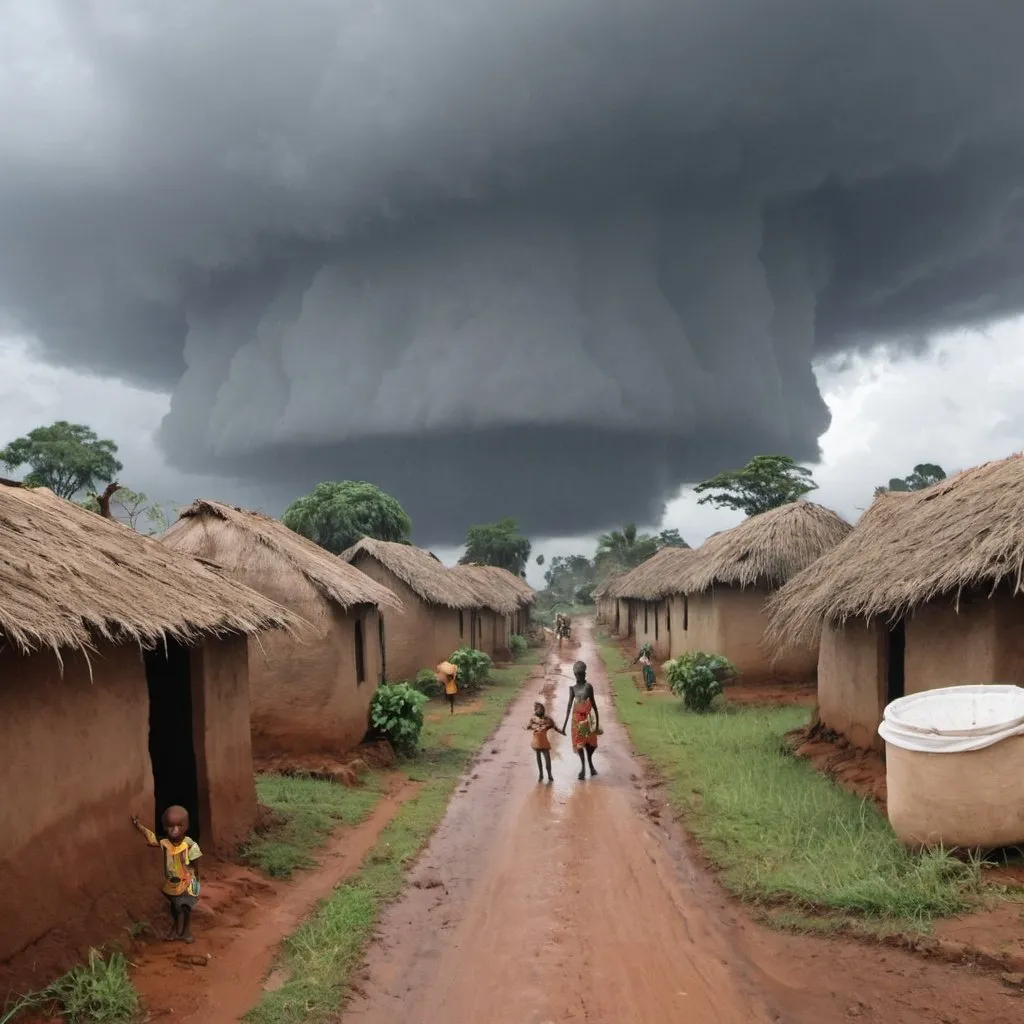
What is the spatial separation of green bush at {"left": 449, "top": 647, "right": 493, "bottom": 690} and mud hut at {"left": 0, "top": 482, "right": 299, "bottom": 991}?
13395 millimetres

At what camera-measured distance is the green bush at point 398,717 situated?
14078mm

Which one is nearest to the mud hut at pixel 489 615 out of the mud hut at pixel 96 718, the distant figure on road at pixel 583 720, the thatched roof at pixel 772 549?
the thatched roof at pixel 772 549

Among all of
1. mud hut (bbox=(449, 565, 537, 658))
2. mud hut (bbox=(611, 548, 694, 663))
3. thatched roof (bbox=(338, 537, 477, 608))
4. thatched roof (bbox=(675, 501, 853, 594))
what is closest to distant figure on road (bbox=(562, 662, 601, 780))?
thatched roof (bbox=(675, 501, 853, 594))

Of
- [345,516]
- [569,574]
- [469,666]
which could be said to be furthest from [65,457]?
[569,574]

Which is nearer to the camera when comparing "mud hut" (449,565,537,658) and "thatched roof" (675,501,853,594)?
"thatched roof" (675,501,853,594)

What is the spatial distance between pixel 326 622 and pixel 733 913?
7.58 meters

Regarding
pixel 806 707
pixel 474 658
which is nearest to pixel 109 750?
pixel 806 707

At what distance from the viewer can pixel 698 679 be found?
17.7 m

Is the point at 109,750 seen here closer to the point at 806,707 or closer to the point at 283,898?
the point at 283,898

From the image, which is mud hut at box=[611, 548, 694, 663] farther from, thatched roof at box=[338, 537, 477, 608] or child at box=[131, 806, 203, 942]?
child at box=[131, 806, 203, 942]

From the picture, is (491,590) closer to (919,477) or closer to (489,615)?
Answer: (489,615)

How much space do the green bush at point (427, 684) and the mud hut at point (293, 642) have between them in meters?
7.54

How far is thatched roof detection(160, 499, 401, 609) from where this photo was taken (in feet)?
43.1

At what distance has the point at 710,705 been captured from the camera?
1795cm
